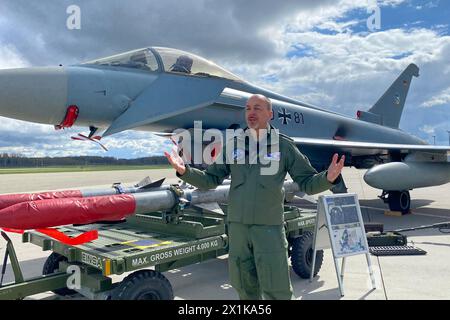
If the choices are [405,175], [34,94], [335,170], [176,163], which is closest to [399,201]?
[405,175]

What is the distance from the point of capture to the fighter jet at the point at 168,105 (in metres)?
5.46

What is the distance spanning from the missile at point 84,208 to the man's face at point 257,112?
187 cm

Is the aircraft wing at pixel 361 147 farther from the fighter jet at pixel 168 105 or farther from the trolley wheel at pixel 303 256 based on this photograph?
the trolley wheel at pixel 303 256

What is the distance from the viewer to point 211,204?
17.0 feet

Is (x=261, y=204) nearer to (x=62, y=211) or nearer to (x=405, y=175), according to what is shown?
(x=62, y=211)

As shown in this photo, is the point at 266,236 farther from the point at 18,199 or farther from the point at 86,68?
the point at 86,68

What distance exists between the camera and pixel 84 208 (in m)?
3.81

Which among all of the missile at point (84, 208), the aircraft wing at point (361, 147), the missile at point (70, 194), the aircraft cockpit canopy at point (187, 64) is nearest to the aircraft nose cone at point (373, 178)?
the aircraft wing at point (361, 147)

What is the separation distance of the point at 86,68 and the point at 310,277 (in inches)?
193

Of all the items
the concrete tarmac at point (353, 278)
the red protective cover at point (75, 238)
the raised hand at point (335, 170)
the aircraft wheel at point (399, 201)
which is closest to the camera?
the raised hand at point (335, 170)

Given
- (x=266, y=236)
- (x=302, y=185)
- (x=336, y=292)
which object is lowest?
(x=336, y=292)
